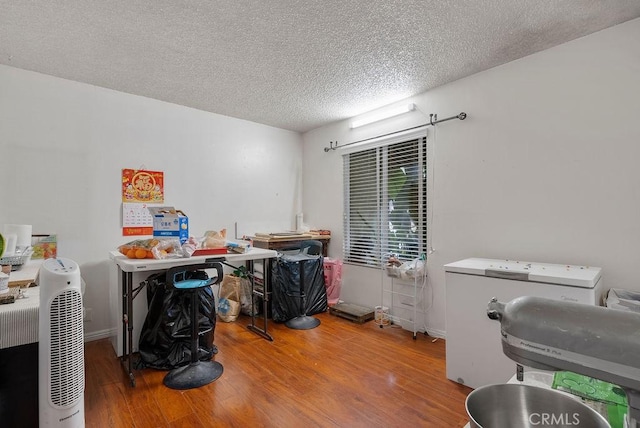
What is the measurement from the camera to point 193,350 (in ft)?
7.62

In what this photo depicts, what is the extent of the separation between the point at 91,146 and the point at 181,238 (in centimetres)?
143

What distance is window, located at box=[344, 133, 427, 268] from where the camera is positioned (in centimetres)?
332

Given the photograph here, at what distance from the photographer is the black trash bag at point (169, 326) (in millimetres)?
2461

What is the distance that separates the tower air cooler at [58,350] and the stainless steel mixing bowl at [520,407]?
64.0 inches

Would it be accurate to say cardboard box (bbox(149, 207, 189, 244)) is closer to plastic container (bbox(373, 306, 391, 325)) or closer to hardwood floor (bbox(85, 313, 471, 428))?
hardwood floor (bbox(85, 313, 471, 428))

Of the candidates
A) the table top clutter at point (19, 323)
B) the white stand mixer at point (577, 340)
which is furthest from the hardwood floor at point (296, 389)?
the white stand mixer at point (577, 340)

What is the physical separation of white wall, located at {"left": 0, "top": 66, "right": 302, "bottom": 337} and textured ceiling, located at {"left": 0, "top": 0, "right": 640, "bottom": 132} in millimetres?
242

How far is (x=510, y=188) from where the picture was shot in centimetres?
262

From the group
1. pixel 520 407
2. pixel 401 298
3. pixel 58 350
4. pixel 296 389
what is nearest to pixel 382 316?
pixel 401 298

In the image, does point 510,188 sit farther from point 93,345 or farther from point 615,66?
point 93,345

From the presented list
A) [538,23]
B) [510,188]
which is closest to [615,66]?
[538,23]

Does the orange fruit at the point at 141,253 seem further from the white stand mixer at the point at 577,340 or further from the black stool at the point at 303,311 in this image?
the white stand mixer at the point at 577,340

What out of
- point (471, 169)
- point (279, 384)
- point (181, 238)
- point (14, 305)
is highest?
point (471, 169)

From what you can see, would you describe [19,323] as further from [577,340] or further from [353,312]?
[353,312]
